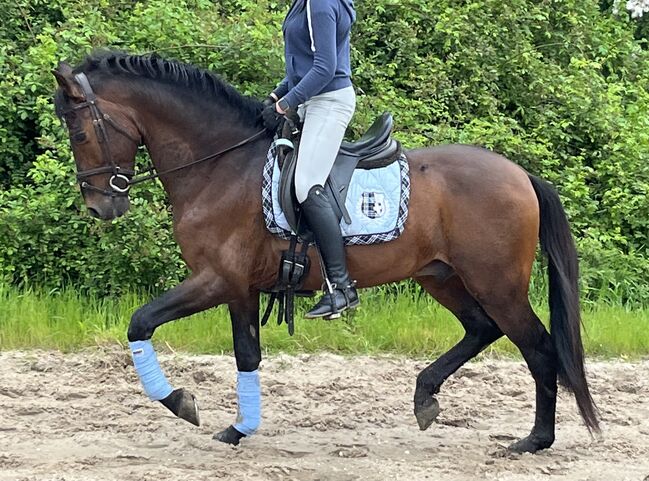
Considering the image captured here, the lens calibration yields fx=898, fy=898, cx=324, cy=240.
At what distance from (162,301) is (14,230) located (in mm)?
4108

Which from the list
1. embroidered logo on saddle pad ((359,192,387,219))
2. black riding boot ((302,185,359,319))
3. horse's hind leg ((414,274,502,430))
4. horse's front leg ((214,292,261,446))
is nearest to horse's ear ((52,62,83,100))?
black riding boot ((302,185,359,319))

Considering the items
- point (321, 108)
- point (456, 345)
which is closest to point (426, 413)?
point (456, 345)

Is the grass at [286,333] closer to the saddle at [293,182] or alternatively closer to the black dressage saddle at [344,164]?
the saddle at [293,182]

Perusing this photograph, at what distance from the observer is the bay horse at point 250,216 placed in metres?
5.18

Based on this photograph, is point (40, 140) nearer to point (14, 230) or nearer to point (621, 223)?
point (14, 230)

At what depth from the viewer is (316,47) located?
5086 millimetres

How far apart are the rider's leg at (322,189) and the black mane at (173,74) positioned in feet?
1.43

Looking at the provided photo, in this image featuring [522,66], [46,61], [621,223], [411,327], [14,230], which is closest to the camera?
[411,327]

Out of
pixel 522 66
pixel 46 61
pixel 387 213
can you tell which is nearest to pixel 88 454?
pixel 387 213

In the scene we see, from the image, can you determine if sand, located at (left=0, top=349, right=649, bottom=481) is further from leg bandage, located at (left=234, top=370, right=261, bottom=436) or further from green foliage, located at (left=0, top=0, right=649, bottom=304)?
green foliage, located at (left=0, top=0, right=649, bottom=304)

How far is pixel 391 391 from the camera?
6.69 m

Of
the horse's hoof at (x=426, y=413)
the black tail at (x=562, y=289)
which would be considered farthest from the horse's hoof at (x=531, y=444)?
the horse's hoof at (x=426, y=413)

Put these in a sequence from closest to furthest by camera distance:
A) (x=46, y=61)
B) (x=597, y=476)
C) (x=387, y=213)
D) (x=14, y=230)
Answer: (x=597, y=476) < (x=387, y=213) < (x=14, y=230) < (x=46, y=61)

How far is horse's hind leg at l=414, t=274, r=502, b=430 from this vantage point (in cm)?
571
